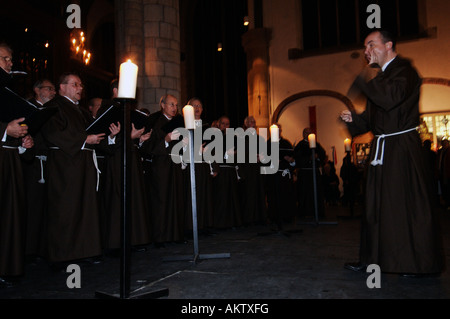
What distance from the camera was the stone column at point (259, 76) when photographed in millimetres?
15977

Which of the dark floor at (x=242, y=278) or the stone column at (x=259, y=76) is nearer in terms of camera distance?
the dark floor at (x=242, y=278)

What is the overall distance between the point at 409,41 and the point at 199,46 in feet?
32.7

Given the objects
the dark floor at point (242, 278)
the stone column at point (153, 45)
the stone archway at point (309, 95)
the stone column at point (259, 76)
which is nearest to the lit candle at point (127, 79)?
the dark floor at point (242, 278)

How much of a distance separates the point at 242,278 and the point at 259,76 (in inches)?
536

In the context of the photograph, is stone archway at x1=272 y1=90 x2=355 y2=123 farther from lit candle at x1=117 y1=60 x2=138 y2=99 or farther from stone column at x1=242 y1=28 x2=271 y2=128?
lit candle at x1=117 y1=60 x2=138 y2=99

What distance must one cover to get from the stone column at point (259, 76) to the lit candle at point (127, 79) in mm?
13374

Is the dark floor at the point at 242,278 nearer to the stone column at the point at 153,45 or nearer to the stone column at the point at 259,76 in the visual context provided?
the stone column at the point at 153,45

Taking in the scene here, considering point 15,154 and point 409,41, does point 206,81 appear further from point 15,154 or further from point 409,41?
point 15,154

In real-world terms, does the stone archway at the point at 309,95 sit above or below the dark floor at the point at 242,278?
above

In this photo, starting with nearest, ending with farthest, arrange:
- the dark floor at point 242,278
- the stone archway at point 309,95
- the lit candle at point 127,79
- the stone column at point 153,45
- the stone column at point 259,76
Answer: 1. the lit candle at point 127,79
2. the dark floor at point 242,278
3. the stone column at point 153,45
4. the stone archway at point 309,95
5. the stone column at point 259,76

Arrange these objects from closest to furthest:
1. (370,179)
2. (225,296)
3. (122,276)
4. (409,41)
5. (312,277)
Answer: (122,276) → (225,296) → (312,277) → (370,179) → (409,41)

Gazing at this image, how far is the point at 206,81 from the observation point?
66.2 feet

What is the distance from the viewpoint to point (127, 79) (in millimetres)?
2607
